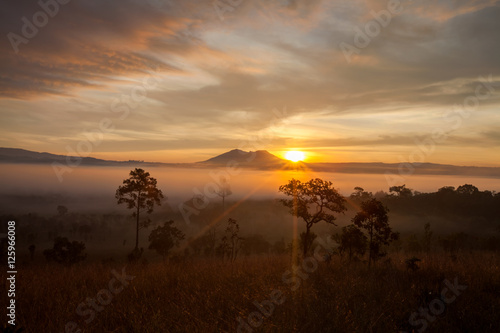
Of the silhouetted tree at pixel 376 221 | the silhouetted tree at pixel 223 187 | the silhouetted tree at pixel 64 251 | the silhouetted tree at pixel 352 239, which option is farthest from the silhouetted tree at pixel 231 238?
the silhouetted tree at pixel 64 251

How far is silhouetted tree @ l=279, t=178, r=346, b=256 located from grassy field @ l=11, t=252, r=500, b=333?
5865 millimetres

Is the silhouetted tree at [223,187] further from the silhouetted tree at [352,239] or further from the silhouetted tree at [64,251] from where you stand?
the silhouetted tree at [64,251]

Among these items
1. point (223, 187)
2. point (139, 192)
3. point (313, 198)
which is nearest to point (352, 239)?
point (313, 198)

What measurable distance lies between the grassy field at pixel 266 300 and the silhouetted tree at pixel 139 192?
28.1 m

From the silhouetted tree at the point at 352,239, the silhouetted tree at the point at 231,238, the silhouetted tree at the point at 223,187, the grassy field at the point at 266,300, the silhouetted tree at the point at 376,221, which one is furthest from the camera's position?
the silhouetted tree at the point at 223,187

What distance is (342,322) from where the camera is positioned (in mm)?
6133

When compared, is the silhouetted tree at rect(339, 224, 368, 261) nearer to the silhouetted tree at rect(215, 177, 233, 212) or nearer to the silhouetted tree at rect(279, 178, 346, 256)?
the silhouetted tree at rect(279, 178, 346, 256)

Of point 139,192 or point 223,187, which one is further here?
point 223,187

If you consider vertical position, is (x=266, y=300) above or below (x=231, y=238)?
above

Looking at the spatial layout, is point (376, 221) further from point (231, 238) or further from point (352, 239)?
point (231, 238)

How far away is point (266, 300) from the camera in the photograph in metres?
7.73

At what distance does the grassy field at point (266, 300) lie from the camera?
6.33 m

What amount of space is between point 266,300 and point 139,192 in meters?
35.5

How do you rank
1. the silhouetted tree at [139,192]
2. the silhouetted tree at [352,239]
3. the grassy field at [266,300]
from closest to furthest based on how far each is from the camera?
the grassy field at [266,300], the silhouetted tree at [352,239], the silhouetted tree at [139,192]
